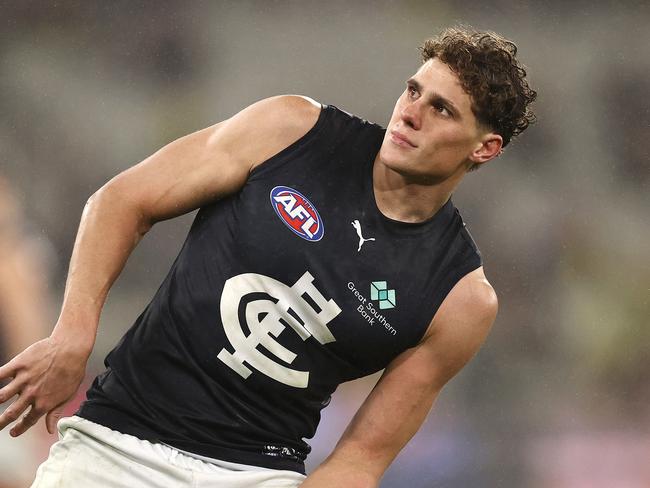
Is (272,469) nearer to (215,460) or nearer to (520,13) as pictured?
(215,460)

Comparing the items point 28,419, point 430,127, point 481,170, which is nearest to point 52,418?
point 28,419

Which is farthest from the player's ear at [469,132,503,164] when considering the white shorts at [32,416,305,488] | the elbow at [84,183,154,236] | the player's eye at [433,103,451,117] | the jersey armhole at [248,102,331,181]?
the white shorts at [32,416,305,488]

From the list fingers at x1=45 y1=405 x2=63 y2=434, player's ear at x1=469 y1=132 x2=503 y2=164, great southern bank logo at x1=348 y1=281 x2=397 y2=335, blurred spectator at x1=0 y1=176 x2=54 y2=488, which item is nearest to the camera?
fingers at x1=45 y1=405 x2=63 y2=434

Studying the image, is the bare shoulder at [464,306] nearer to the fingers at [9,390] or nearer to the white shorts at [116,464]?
the white shorts at [116,464]

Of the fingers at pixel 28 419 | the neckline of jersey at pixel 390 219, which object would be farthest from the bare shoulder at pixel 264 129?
the fingers at pixel 28 419

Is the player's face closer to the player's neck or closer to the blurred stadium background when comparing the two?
the player's neck

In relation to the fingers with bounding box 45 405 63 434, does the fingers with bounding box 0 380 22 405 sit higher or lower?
higher

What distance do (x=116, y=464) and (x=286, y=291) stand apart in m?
0.49

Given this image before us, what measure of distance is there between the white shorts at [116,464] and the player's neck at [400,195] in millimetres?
666

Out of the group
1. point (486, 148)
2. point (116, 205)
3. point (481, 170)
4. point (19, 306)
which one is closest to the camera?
point (116, 205)

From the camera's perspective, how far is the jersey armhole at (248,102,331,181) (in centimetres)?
214

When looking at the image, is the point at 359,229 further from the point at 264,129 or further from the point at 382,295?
the point at 264,129

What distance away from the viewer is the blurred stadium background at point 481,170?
407 cm

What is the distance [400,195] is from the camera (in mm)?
2211
